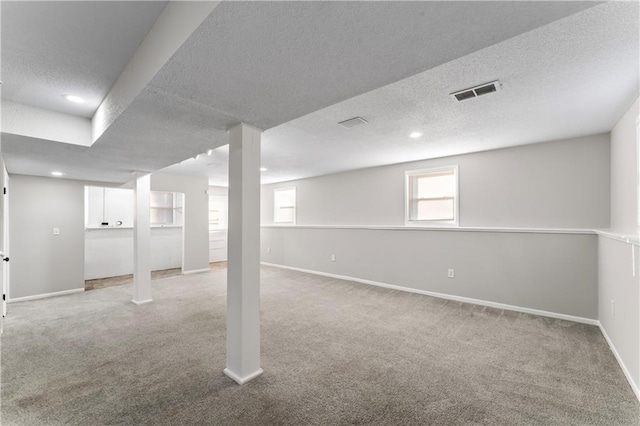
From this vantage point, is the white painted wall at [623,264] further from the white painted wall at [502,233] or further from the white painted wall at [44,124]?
the white painted wall at [44,124]

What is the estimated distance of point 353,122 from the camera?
122 inches

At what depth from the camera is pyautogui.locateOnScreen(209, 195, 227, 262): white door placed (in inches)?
329

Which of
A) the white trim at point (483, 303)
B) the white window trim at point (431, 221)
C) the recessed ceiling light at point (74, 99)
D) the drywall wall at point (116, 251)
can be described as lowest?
the white trim at point (483, 303)

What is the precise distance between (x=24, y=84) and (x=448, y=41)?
3.14 meters

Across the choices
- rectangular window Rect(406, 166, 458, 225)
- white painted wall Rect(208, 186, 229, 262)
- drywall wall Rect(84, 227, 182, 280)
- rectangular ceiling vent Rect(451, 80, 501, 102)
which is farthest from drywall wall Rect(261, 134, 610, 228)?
drywall wall Rect(84, 227, 182, 280)

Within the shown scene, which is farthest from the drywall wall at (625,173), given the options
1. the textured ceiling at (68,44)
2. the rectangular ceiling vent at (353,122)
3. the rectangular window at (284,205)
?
the rectangular window at (284,205)

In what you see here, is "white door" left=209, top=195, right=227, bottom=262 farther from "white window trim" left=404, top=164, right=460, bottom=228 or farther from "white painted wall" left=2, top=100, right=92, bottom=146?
"white window trim" left=404, top=164, right=460, bottom=228

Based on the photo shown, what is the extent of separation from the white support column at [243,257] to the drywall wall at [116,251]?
18.9ft

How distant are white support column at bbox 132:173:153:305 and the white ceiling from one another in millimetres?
602

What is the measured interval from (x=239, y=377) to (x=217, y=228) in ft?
22.3

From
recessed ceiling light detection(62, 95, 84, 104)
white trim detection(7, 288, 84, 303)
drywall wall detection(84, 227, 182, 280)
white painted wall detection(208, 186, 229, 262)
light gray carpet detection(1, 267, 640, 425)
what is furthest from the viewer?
white painted wall detection(208, 186, 229, 262)

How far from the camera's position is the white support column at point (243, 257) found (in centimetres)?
225

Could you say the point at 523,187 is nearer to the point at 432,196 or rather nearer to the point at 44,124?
the point at 432,196

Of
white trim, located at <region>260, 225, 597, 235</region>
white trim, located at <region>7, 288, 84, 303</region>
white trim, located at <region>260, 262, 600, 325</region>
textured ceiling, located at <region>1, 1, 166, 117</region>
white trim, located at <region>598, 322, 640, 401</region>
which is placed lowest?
white trim, located at <region>7, 288, 84, 303</region>
